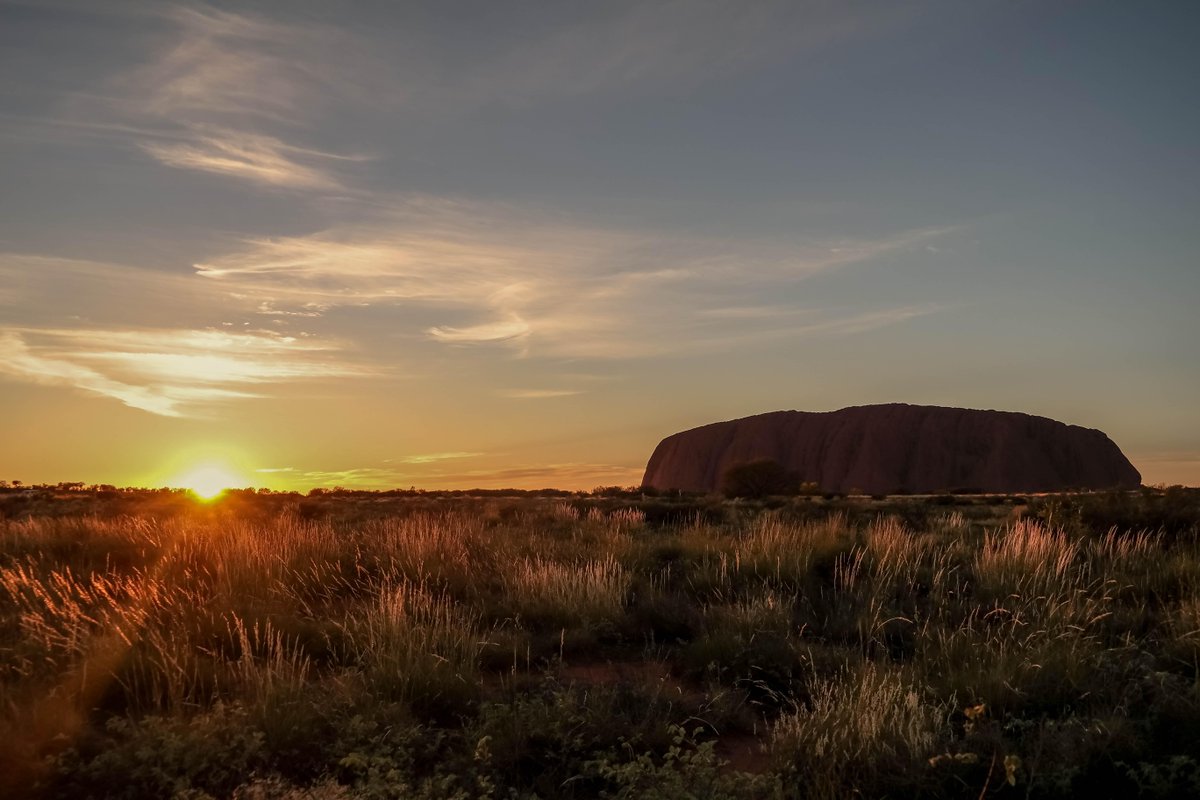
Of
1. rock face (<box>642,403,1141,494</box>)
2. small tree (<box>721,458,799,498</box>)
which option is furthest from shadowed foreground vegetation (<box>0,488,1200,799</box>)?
rock face (<box>642,403,1141,494</box>)

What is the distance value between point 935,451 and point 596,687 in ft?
309

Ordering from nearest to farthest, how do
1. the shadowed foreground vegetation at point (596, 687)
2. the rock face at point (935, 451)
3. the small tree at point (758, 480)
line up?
the shadowed foreground vegetation at point (596, 687) < the small tree at point (758, 480) < the rock face at point (935, 451)

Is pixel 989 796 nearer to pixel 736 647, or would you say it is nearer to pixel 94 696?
pixel 736 647

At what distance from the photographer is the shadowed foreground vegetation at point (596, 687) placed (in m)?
4.74

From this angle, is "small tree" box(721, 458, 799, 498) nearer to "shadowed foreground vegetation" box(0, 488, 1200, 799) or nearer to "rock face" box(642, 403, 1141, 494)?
"rock face" box(642, 403, 1141, 494)

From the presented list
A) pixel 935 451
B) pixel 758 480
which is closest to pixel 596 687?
pixel 758 480

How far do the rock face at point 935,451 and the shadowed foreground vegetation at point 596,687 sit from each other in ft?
246

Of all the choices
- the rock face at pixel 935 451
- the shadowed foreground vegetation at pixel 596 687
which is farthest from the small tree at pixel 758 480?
the shadowed foreground vegetation at pixel 596 687

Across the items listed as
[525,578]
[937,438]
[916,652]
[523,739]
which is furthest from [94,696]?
[937,438]

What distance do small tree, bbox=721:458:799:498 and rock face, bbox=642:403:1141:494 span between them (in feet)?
57.9

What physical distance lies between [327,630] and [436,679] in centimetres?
234

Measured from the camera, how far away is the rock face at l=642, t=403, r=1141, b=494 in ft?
291

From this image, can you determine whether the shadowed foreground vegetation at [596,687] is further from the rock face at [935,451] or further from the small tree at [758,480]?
the rock face at [935,451]

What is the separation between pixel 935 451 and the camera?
9194cm
